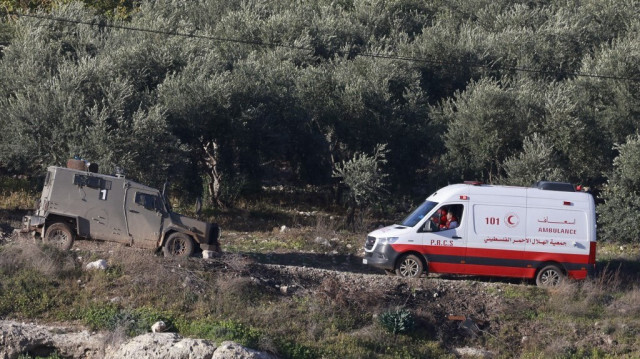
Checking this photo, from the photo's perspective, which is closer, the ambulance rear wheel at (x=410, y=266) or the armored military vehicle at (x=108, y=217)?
the armored military vehicle at (x=108, y=217)

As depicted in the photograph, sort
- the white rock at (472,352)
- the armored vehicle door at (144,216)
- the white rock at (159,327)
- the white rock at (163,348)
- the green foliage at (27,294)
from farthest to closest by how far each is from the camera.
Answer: the armored vehicle door at (144,216) < the white rock at (472,352) < the green foliage at (27,294) < the white rock at (159,327) < the white rock at (163,348)

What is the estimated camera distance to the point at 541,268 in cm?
1744

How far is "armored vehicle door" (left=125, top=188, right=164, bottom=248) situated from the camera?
16.9 meters

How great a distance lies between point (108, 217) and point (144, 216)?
30.8 inches

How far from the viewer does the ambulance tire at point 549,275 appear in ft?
57.1

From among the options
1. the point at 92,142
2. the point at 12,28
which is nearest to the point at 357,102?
the point at 92,142

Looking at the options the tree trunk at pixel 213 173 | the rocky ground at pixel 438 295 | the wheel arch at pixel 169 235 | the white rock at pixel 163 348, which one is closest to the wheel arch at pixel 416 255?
the rocky ground at pixel 438 295

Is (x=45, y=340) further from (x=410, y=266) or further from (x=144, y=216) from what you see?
(x=410, y=266)

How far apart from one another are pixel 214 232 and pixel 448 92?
1577cm

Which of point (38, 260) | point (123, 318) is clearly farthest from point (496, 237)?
point (38, 260)

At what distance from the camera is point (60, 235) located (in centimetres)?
1673

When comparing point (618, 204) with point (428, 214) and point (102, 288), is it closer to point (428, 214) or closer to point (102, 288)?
point (428, 214)

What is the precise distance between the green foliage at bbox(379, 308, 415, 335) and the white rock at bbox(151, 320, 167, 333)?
172 inches

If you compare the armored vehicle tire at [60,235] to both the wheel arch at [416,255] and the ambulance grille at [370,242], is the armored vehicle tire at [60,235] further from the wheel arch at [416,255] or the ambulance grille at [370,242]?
the wheel arch at [416,255]
